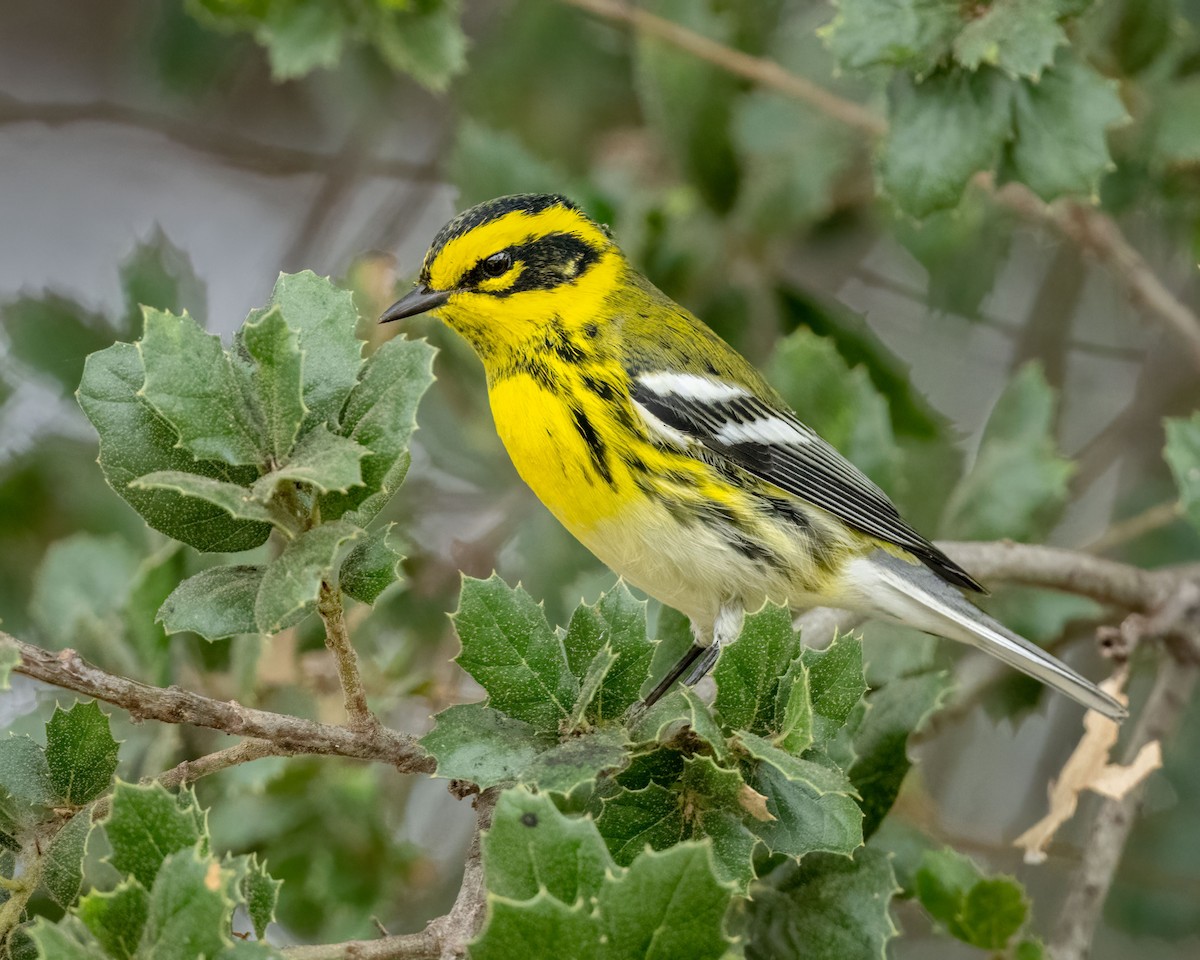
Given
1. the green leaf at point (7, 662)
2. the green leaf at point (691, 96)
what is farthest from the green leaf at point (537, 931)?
the green leaf at point (691, 96)

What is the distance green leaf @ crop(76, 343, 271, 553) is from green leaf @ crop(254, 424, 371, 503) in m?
0.09

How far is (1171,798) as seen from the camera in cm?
376

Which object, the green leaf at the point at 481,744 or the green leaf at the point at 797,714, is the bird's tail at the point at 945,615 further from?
the green leaf at the point at 481,744

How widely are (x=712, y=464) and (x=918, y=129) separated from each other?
80cm

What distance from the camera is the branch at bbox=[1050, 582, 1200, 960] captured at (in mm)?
2350

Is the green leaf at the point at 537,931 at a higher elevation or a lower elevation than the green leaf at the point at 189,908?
higher

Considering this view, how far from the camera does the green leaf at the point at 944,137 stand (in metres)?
2.59

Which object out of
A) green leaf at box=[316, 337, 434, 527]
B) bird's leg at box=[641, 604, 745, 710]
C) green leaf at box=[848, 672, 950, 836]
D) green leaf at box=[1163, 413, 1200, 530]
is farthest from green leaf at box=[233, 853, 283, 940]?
Answer: green leaf at box=[1163, 413, 1200, 530]

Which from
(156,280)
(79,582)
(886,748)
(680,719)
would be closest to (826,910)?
(886,748)

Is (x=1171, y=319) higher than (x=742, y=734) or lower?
higher

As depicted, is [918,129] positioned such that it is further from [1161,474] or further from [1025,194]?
[1161,474]

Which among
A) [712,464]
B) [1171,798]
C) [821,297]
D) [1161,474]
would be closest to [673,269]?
[821,297]

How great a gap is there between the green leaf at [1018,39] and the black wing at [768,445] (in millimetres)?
885

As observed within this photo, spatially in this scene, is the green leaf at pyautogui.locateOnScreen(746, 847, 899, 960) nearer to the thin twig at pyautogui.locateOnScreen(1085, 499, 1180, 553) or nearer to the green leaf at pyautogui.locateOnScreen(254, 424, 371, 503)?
the green leaf at pyautogui.locateOnScreen(254, 424, 371, 503)
